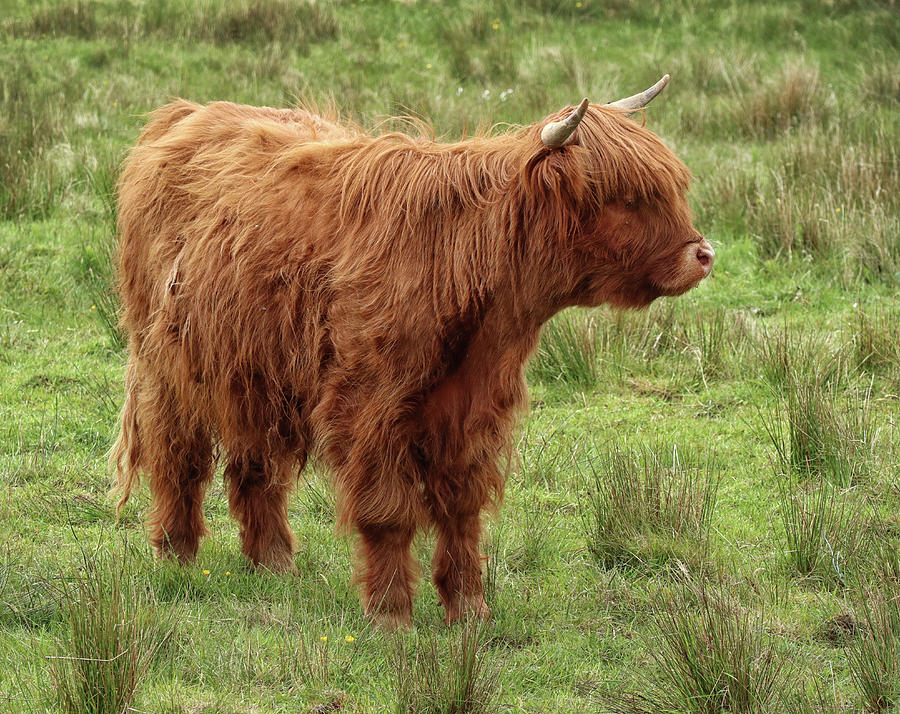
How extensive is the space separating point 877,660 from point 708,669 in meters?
0.48

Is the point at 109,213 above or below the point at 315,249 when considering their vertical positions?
below

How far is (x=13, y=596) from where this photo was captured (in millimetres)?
3785

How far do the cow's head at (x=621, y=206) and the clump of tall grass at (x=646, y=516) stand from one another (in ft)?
3.47

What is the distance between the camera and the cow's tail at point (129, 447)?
440 centimetres

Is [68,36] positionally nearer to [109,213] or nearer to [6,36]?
[6,36]

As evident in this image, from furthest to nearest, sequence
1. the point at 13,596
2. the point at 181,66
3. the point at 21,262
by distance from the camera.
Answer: the point at 181,66
the point at 21,262
the point at 13,596

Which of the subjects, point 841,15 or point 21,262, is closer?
point 21,262

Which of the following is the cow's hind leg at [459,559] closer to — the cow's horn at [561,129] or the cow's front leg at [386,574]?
the cow's front leg at [386,574]

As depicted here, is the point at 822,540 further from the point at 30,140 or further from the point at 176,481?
the point at 30,140

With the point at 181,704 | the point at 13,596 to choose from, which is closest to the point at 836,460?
the point at 181,704

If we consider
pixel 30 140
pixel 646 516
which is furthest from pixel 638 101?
pixel 30 140

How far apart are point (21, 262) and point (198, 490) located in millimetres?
3073

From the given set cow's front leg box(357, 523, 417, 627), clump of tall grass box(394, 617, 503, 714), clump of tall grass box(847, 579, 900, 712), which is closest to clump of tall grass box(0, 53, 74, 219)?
cow's front leg box(357, 523, 417, 627)

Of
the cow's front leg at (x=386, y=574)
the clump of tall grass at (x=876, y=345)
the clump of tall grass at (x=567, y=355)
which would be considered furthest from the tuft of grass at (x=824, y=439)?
the cow's front leg at (x=386, y=574)
